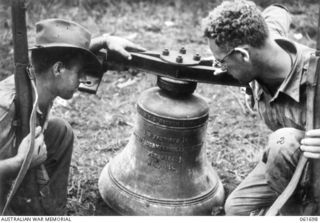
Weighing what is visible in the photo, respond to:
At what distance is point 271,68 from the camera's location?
10.5 ft

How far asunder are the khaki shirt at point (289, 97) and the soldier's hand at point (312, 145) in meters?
0.34

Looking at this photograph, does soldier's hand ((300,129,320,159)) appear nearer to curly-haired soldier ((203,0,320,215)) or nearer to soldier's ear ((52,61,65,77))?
curly-haired soldier ((203,0,320,215))

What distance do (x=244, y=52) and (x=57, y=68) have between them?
1154 mm

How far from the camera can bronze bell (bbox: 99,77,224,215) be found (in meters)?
3.49

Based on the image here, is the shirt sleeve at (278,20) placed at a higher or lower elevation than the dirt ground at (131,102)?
higher

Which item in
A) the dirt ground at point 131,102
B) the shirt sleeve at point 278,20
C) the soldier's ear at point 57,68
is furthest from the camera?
the dirt ground at point 131,102

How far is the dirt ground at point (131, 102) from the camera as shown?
4426mm

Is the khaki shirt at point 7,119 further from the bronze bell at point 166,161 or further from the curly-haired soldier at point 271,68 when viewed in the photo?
the curly-haired soldier at point 271,68

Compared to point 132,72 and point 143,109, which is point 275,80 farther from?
point 132,72

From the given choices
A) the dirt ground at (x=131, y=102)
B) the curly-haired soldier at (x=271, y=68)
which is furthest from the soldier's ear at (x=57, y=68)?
the dirt ground at (x=131, y=102)

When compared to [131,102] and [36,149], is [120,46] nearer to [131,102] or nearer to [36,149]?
[36,149]

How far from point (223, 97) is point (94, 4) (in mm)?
2582

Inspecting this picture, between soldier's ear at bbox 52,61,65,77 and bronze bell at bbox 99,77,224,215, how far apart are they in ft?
2.12

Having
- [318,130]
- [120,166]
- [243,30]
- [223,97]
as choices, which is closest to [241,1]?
[243,30]
